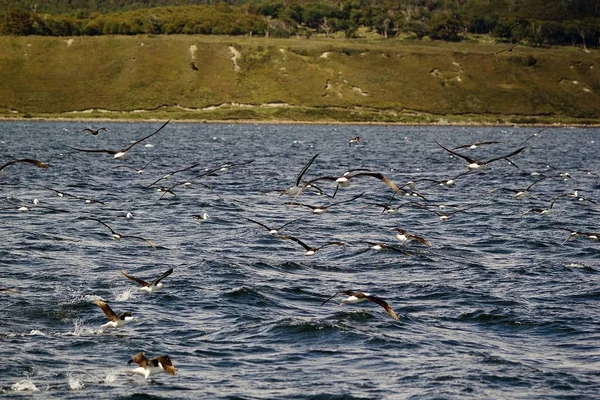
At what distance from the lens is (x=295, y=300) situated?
26609 millimetres

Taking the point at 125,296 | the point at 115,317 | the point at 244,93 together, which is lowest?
the point at 244,93

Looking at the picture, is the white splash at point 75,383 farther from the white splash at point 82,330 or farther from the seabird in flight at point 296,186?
the seabird in flight at point 296,186

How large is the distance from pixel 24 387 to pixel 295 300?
9647mm

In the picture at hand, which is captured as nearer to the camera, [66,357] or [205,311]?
[66,357]

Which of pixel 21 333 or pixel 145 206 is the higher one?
pixel 21 333

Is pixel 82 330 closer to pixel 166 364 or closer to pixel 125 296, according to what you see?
pixel 125 296

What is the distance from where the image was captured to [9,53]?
19300cm

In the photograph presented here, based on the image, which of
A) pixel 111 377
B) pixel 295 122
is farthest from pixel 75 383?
pixel 295 122

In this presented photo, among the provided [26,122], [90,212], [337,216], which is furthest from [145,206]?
[26,122]

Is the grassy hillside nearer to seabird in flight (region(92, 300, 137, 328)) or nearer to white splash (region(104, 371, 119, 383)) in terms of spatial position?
seabird in flight (region(92, 300, 137, 328))

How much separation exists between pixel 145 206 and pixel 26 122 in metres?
114

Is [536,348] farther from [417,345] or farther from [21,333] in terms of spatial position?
[21,333]

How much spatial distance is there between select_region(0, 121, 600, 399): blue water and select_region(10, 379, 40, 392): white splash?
45mm

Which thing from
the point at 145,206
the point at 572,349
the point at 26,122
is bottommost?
the point at 26,122
